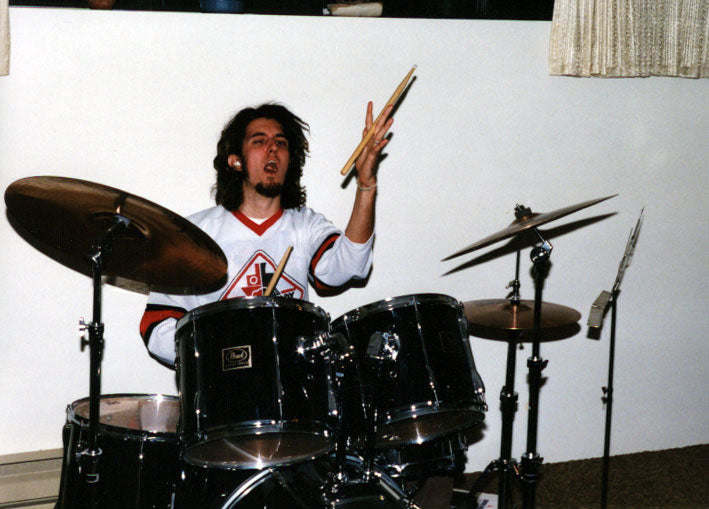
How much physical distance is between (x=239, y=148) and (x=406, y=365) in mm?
1118

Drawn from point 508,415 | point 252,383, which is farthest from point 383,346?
point 508,415

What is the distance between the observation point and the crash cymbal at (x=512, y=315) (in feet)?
9.07

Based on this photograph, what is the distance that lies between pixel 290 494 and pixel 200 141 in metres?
1.42

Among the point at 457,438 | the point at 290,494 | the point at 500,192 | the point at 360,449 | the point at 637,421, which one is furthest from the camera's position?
the point at 637,421

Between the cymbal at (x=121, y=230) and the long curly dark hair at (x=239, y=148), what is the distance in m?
0.63

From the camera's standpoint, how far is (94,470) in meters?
2.22

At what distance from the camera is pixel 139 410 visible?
2574mm

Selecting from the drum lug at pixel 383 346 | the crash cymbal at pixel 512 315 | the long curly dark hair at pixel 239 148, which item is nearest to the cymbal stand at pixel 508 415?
the crash cymbal at pixel 512 315

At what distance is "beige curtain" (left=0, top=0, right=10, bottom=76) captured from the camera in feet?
8.84

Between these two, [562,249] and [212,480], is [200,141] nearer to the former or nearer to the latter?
[212,480]

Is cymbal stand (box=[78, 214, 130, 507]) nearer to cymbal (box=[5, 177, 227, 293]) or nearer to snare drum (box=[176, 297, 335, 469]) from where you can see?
cymbal (box=[5, 177, 227, 293])

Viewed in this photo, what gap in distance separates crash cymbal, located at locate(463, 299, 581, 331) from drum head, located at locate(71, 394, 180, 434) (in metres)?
1.05

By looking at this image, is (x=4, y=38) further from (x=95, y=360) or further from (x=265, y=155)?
(x=95, y=360)

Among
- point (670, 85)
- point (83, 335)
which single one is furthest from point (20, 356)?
point (670, 85)
